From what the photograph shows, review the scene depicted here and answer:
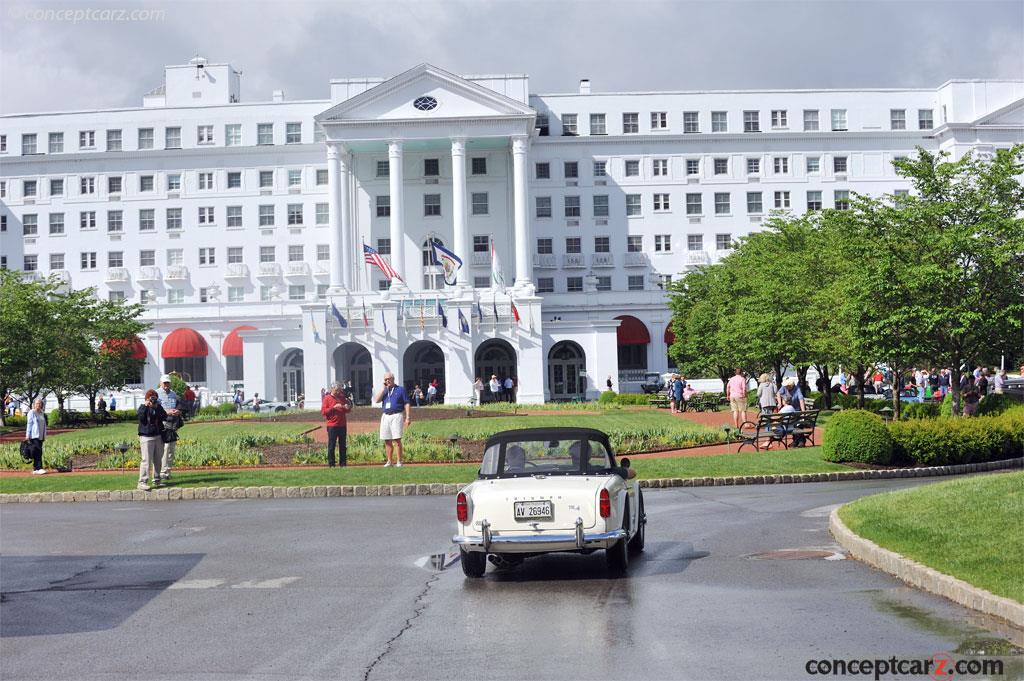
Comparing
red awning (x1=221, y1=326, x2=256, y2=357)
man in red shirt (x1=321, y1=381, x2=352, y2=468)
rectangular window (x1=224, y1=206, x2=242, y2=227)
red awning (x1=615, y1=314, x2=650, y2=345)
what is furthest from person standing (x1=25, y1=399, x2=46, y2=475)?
rectangular window (x1=224, y1=206, x2=242, y2=227)

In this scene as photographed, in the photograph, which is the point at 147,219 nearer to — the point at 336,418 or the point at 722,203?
the point at 722,203

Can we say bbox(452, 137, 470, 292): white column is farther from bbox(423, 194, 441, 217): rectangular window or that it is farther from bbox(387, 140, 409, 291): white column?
bbox(423, 194, 441, 217): rectangular window

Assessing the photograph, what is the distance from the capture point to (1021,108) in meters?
83.8

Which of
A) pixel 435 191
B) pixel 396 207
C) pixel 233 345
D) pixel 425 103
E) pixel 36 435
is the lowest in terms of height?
pixel 36 435

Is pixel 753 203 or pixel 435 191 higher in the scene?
pixel 435 191

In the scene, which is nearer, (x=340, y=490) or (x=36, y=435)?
(x=340, y=490)

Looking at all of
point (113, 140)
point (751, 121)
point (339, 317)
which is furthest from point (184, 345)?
point (751, 121)

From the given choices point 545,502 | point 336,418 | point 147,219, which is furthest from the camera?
point 147,219

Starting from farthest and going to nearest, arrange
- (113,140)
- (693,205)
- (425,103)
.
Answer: (113,140)
(693,205)
(425,103)

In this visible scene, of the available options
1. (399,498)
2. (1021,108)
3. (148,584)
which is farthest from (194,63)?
(148,584)

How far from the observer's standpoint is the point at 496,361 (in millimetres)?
75312

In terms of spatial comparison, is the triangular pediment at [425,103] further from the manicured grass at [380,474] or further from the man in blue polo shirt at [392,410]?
the manicured grass at [380,474]

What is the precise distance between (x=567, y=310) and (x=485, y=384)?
9.48 metres

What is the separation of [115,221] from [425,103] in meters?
26.9
